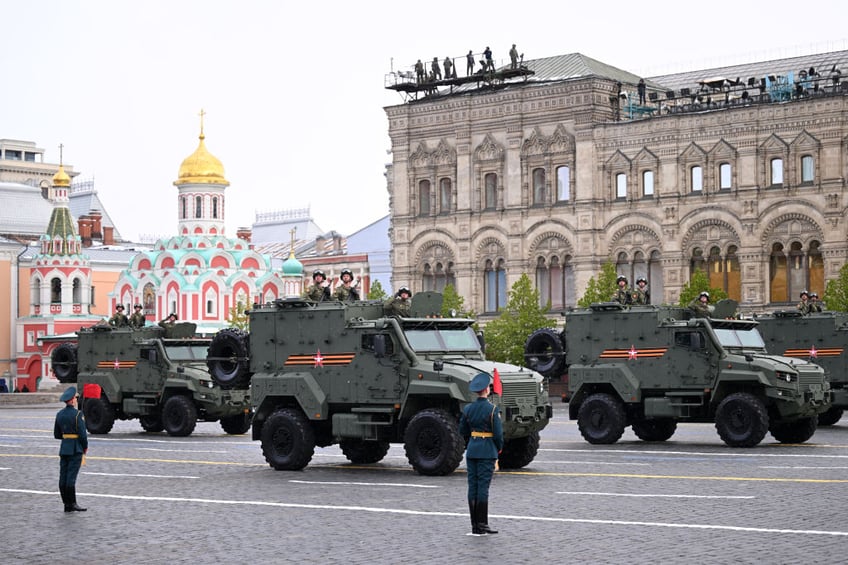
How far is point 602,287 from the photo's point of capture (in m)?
58.0

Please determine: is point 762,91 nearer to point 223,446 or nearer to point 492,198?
point 492,198

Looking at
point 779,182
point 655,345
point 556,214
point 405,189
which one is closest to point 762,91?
point 779,182

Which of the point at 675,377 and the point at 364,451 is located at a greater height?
the point at 675,377

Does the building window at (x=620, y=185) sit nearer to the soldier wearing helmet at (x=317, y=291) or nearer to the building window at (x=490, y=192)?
the building window at (x=490, y=192)

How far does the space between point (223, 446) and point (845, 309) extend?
29.9 m

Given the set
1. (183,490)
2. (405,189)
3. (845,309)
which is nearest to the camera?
(183,490)

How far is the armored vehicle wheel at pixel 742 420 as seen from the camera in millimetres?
24672

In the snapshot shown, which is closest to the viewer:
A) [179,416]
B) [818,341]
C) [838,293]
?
[179,416]

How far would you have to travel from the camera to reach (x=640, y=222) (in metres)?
61.5

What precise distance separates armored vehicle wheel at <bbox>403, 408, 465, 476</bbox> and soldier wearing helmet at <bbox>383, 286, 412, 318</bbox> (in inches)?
78.4

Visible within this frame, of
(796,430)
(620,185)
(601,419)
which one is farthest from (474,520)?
(620,185)

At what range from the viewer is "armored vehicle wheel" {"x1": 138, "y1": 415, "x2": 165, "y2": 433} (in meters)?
32.5

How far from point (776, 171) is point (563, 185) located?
9262mm

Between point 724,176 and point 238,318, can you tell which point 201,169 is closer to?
point 238,318
